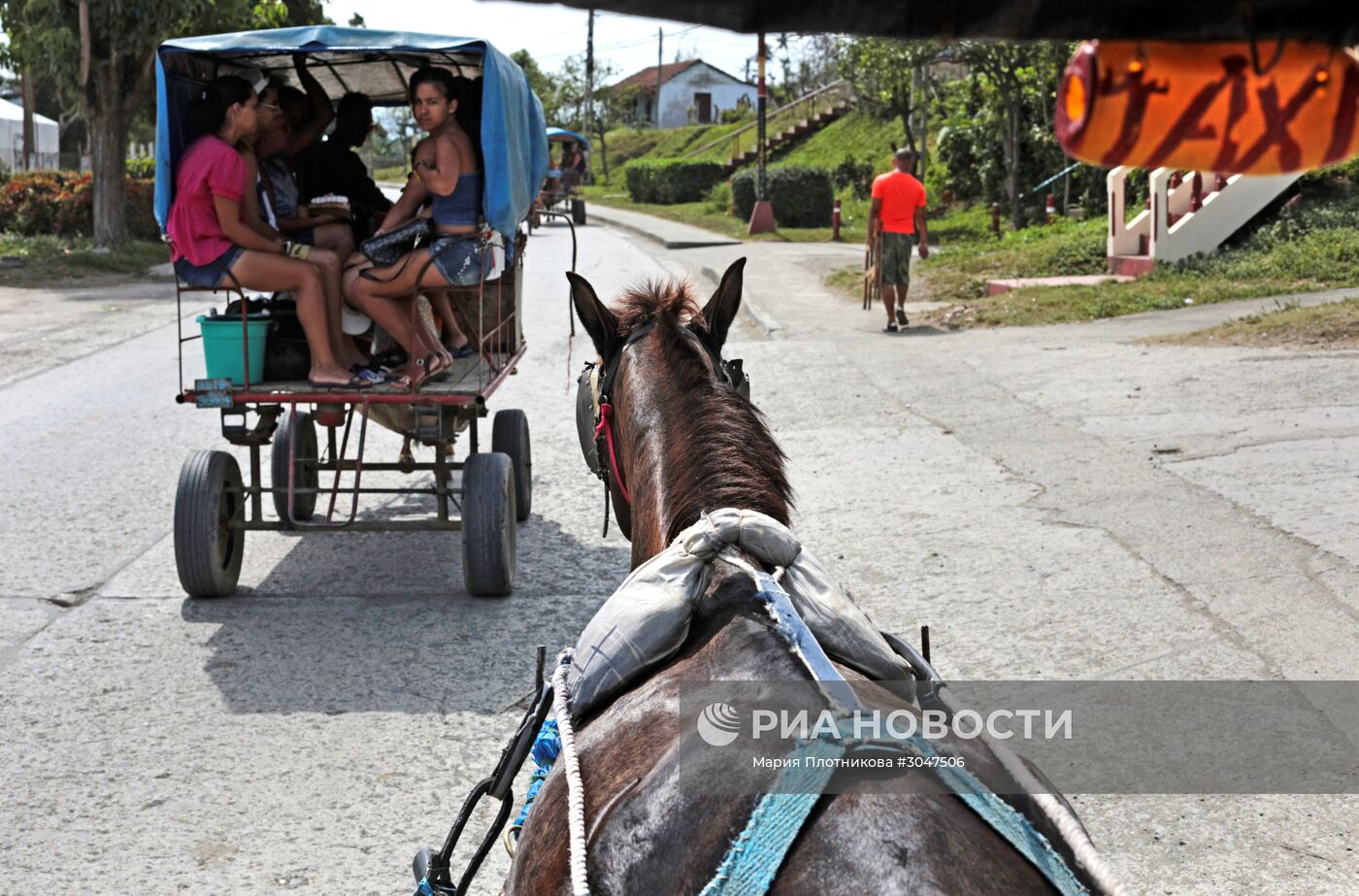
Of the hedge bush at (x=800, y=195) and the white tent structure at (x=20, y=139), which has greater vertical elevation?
the white tent structure at (x=20, y=139)

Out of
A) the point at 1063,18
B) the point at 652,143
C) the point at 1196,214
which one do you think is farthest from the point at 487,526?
the point at 652,143

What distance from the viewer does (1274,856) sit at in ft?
12.6

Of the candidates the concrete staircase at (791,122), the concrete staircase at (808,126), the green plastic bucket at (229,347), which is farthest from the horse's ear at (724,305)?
the concrete staircase at (808,126)

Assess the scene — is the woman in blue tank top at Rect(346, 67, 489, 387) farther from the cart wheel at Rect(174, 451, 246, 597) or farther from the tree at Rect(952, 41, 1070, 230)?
the tree at Rect(952, 41, 1070, 230)

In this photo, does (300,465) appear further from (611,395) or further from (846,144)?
(846,144)

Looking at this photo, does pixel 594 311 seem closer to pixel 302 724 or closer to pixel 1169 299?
pixel 302 724

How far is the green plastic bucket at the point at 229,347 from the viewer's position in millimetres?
6293

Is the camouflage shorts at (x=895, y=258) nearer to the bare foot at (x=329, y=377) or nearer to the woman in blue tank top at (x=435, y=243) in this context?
the woman in blue tank top at (x=435, y=243)

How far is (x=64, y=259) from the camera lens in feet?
76.1

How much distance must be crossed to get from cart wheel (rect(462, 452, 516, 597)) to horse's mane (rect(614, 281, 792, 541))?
9.30 feet

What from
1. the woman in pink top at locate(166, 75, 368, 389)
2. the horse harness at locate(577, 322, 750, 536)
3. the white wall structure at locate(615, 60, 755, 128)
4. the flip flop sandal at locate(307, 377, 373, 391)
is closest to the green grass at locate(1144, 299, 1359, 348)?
the flip flop sandal at locate(307, 377, 373, 391)

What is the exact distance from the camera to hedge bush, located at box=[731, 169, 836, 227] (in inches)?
1286

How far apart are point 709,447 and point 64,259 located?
2318 centimetres

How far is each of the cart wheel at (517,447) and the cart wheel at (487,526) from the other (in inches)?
46.8
